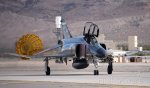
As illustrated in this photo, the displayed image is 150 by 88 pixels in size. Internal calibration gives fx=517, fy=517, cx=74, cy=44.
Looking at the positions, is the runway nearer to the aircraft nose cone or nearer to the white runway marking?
the white runway marking

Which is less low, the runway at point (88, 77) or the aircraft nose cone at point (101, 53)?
the aircraft nose cone at point (101, 53)

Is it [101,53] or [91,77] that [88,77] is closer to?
[91,77]

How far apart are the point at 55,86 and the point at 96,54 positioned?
52.2 feet

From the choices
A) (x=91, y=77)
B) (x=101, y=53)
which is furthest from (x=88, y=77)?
(x=101, y=53)

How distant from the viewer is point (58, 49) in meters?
54.6

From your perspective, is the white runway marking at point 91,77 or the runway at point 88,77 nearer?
the runway at point 88,77

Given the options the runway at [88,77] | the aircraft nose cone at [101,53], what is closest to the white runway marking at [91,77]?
the runway at [88,77]

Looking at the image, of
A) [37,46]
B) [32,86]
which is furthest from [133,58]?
[32,86]

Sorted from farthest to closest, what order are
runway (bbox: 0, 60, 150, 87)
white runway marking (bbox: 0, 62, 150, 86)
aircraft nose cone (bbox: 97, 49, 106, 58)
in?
aircraft nose cone (bbox: 97, 49, 106, 58)
white runway marking (bbox: 0, 62, 150, 86)
runway (bbox: 0, 60, 150, 87)

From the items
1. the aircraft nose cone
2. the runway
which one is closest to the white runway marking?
the runway

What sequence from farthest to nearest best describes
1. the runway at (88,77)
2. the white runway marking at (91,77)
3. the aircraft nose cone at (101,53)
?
the aircraft nose cone at (101,53) → the white runway marking at (91,77) → the runway at (88,77)

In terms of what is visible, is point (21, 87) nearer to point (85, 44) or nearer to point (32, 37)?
point (85, 44)

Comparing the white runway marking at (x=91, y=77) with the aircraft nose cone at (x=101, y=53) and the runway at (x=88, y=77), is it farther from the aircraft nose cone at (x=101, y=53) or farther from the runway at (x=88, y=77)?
the aircraft nose cone at (x=101, y=53)

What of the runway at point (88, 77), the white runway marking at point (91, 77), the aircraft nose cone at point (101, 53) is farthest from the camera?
the aircraft nose cone at point (101, 53)
